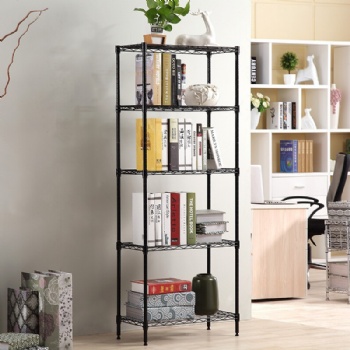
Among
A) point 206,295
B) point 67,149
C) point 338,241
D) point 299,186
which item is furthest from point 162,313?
point 299,186

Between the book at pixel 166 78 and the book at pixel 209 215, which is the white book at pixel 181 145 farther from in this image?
the book at pixel 209 215

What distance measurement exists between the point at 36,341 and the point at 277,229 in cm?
263

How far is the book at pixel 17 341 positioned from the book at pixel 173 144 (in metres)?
1.25

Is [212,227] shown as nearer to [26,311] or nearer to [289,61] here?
[26,311]

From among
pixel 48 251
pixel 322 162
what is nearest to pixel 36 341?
pixel 48 251

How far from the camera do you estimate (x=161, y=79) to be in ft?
18.7

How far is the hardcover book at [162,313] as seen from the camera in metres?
5.74

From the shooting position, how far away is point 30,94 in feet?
18.7

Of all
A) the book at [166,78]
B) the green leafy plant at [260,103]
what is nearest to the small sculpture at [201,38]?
the book at [166,78]

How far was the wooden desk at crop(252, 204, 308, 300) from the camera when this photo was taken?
7207 millimetres

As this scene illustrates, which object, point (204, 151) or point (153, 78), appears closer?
point (153, 78)

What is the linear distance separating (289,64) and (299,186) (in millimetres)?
1117

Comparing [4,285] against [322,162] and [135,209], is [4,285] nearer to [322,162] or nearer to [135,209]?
[135,209]

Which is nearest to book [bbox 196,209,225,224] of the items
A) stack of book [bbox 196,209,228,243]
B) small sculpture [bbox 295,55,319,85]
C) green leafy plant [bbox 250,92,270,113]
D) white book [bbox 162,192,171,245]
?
stack of book [bbox 196,209,228,243]
